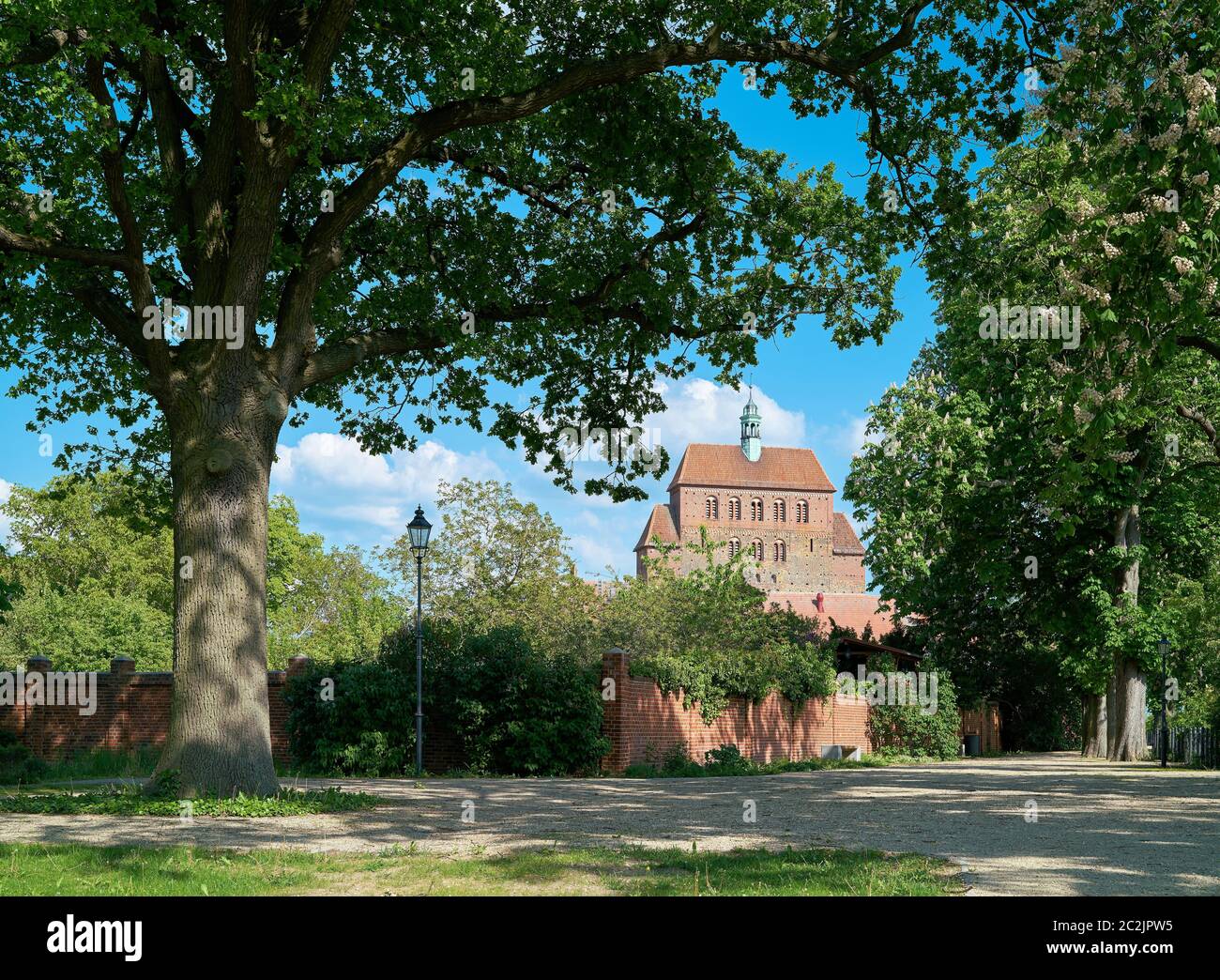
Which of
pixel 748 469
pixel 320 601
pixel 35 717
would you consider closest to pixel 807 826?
pixel 35 717

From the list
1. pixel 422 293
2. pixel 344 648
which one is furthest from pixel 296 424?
pixel 344 648

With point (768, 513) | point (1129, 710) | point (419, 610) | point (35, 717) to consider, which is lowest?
point (1129, 710)

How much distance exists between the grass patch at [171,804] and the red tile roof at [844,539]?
126 metres

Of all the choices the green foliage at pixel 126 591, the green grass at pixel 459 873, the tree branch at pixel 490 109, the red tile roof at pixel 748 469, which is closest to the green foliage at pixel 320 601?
the green foliage at pixel 126 591

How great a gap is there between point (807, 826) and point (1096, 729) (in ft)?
98.9

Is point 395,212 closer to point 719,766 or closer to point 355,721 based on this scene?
point 355,721

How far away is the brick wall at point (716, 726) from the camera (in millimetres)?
23891

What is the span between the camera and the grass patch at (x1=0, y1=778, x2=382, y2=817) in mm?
11750

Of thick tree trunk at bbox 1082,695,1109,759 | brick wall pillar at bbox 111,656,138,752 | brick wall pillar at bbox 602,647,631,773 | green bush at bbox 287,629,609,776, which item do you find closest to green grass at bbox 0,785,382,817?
green bush at bbox 287,629,609,776

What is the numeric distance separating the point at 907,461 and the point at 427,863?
2196 centimetres

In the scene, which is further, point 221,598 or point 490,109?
point 490,109

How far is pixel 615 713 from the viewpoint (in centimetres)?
2384

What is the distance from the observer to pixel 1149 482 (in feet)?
99.4

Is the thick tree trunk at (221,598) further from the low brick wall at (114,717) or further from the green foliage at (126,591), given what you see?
the green foliage at (126,591)
